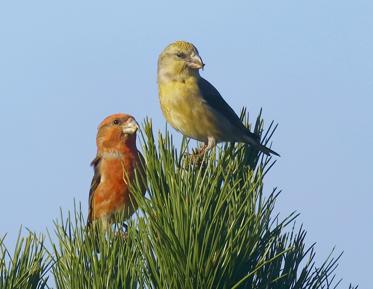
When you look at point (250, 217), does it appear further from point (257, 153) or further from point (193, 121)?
point (193, 121)

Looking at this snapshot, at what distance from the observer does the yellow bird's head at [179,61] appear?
7383mm

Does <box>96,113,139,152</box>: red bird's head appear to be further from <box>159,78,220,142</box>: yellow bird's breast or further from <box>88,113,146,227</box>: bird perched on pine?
<box>159,78,220,142</box>: yellow bird's breast

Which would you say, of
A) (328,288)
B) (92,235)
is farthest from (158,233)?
(328,288)

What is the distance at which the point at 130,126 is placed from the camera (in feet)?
24.5

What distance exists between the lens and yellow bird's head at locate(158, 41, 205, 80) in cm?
738

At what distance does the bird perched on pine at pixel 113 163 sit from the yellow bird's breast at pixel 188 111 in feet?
1.37

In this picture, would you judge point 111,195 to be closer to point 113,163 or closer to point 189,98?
point 113,163

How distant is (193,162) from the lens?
11.9 feet

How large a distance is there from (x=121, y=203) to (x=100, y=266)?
3.64 meters

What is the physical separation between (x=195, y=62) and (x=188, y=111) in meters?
0.51

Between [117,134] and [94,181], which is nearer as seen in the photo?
[94,181]

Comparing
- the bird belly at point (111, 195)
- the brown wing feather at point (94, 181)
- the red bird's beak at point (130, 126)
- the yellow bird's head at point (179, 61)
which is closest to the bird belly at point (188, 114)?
the yellow bird's head at point (179, 61)

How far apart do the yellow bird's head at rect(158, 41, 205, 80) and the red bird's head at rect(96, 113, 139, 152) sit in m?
0.56

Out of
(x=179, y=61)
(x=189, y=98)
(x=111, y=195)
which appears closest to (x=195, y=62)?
(x=179, y=61)
